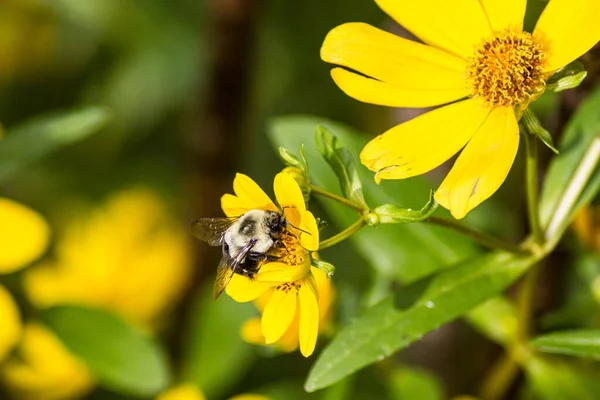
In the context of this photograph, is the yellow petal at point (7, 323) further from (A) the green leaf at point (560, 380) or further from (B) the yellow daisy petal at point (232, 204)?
(A) the green leaf at point (560, 380)

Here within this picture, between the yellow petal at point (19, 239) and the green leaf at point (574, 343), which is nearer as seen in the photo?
the green leaf at point (574, 343)

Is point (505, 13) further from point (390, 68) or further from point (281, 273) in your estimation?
point (281, 273)

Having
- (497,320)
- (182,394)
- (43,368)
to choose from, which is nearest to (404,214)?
(497,320)

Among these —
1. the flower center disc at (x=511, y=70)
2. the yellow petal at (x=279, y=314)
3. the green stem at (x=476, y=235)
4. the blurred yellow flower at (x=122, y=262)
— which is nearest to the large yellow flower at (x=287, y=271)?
the yellow petal at (x=279, y=314)

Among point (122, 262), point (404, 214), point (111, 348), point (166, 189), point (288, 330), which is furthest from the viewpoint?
point (166, 189)

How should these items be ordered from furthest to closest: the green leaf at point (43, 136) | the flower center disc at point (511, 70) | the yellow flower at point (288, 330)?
the green leaf at point (43, 136) < the yellow flower at point (288, 330) < the flower center disc at point (511, 70)
